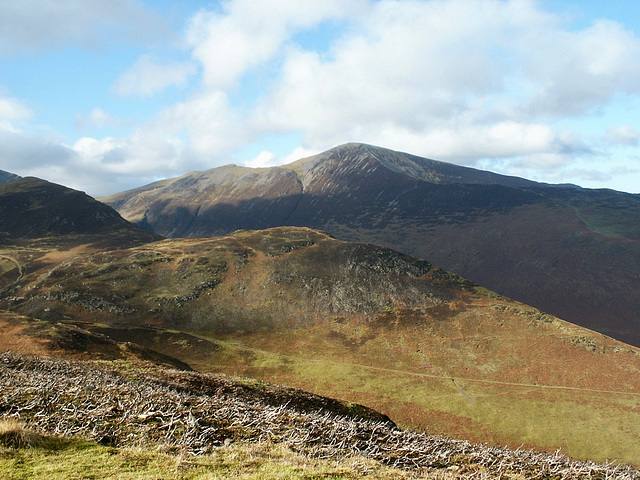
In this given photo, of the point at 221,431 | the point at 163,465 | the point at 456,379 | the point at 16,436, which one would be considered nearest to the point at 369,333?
the point at 456,379

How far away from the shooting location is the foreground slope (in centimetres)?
6225

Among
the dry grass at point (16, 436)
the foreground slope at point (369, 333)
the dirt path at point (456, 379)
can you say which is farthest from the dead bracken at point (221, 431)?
the dirt path at point (456, 379)

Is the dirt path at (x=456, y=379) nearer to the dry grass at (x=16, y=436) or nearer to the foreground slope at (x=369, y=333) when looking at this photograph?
the foreground slope at (x=369, y=333)

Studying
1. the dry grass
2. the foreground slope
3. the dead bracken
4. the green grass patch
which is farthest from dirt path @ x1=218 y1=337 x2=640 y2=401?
the dry grass

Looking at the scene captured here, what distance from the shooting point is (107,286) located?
333 feet

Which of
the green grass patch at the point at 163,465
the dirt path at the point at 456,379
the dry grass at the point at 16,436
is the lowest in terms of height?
the dirt path at the point at 456,379

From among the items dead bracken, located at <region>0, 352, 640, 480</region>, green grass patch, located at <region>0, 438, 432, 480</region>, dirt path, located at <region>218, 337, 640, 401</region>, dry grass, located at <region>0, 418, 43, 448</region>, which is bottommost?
dirt path, located at <region>218, 337, 640, 401</region>

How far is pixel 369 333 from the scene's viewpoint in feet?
306

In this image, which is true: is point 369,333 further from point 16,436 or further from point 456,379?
point 16,436

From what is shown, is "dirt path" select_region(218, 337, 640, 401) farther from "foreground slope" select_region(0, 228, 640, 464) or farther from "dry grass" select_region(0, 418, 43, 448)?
"dry grass" select_region(0, 418, 43, 448)

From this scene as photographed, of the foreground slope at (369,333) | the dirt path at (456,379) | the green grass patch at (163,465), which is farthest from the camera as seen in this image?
the dirt path at (456,379)

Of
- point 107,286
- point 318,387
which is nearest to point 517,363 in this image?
point 318,387

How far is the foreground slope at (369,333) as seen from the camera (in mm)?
62250

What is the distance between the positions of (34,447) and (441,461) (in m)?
15.1
